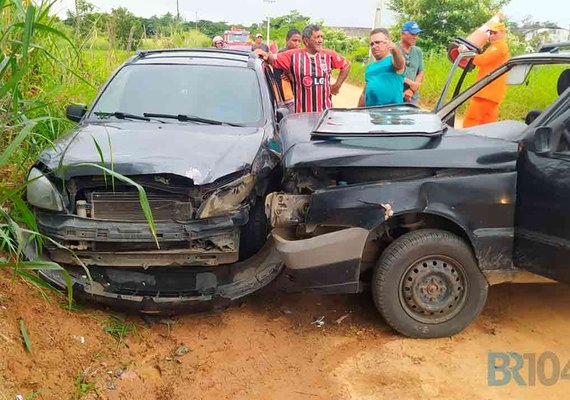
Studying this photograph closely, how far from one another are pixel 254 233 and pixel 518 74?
2410 mm

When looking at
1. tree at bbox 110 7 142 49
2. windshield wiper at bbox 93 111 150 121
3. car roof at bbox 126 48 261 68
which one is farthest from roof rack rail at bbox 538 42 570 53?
tree at bbox 110 7 142 49

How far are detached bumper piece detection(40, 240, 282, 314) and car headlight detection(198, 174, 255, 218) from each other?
0.45 metres

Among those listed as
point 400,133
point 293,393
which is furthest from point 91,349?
point 400,133

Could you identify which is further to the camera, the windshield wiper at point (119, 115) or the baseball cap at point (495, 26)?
the baseball cap at point (495, 26)

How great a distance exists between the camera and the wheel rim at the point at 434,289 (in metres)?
3.66

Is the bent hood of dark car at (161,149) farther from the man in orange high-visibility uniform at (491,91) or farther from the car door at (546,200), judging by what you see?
the man in orange high-visibility uniform at (491,91)

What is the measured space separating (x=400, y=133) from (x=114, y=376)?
Result: 86.9 inches

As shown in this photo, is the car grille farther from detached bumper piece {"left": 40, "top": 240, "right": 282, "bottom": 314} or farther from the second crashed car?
the second crashed car

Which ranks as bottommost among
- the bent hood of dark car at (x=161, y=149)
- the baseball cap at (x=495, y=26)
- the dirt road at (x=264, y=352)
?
the dirt road at (x=264, y=352)

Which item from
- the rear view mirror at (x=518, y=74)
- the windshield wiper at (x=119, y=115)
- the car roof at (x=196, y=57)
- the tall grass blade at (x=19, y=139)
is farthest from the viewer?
the car roof at (x=196, y=57)

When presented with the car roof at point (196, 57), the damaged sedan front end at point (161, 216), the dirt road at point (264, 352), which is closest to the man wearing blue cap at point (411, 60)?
the car roof at point (196, 57)

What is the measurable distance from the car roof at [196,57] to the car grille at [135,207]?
1977 millimetres

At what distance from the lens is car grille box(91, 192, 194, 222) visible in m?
3.70

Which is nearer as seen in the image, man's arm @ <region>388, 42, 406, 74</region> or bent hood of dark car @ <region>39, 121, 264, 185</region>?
bent hood of dark car @ <region>39, 121, 264, 185</region>
